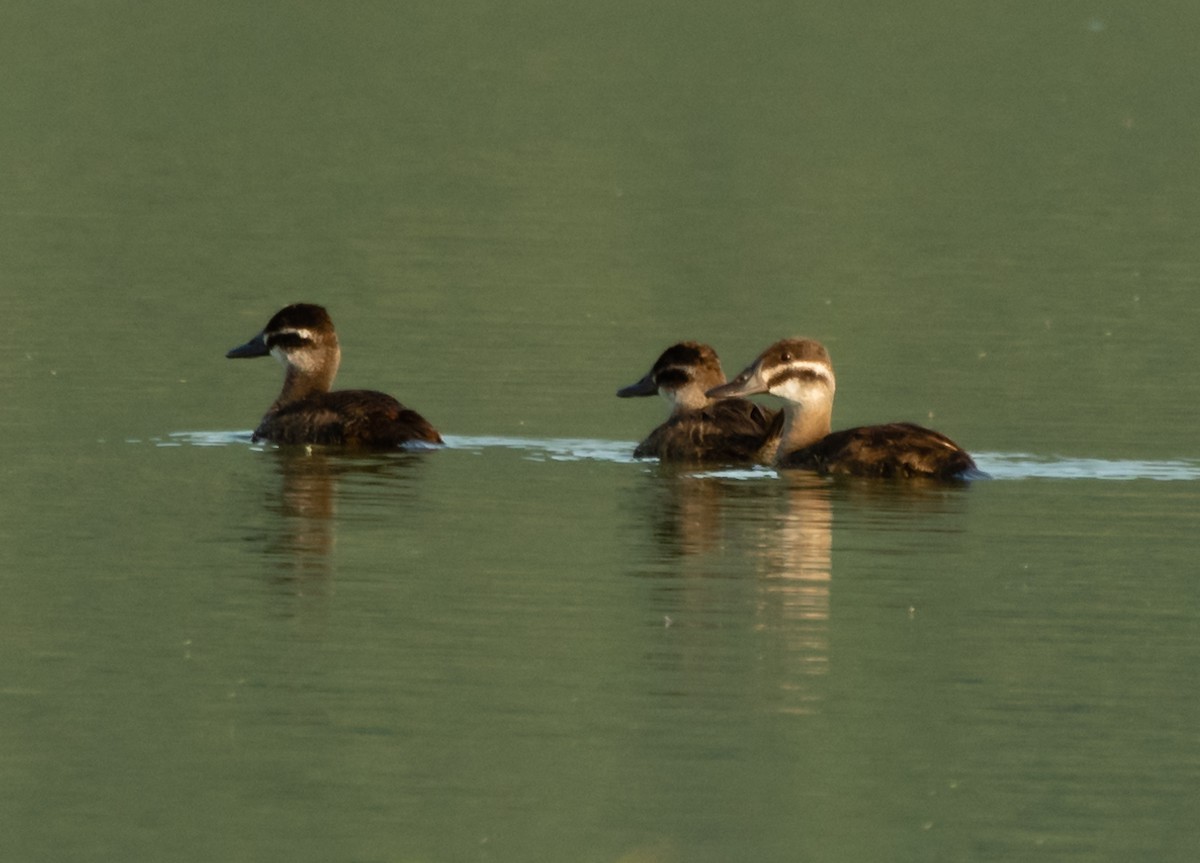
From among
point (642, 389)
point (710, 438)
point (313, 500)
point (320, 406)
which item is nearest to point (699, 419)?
point (710, 438)

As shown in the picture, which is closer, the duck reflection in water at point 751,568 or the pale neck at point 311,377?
the duck reflection in water at point 751,568

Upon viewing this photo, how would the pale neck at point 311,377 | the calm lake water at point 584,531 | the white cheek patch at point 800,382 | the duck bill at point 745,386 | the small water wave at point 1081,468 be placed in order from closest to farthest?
the calm lake water at point 584,531, the small water wave at point 1081,468, the white cheek patch at point 800,382, the duck bill at point 745,386, the pale neck at point 311,377

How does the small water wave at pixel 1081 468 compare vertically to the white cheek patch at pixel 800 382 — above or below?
below

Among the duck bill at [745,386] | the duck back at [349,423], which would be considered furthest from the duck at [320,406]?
the duck bill at [745,386]

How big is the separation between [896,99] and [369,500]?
44830 mm

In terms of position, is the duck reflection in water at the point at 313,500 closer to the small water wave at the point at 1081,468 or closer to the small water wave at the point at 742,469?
the small water wave at the point at 742,469

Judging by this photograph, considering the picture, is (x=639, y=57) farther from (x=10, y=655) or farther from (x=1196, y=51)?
(x=10, y=655)

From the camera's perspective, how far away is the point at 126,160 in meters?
46.8

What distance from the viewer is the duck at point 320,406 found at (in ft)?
69.8

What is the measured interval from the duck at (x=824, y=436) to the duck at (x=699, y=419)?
0.16 m

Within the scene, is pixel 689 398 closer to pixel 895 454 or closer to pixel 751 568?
pixel 895 454

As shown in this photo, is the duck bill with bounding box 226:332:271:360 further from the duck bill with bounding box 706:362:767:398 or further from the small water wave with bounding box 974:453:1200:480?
the small water wave with bounding box 974:453:1200:480

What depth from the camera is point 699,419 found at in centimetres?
2183

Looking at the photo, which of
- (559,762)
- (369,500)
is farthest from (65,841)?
(369,500)
